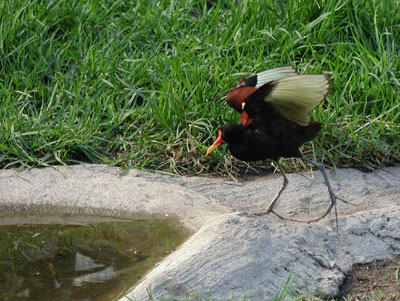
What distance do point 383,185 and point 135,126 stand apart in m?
1.77

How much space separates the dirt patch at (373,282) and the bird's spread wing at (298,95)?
0.89 metres

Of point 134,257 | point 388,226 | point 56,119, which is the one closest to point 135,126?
point 56,119

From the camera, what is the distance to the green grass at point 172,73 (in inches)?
195

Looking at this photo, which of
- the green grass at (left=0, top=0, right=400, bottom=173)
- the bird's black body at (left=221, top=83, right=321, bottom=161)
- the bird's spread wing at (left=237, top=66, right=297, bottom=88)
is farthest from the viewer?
the green grass at (left=0, top=0, right=400, bottom=173)

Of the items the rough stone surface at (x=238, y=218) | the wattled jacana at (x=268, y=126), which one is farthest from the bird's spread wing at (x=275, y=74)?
the rough stone surface at (x=238, y=218)

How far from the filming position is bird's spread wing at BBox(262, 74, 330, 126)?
146 inches

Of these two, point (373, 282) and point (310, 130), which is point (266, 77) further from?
point (373, 282)

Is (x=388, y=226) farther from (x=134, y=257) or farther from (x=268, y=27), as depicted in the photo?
(x=268, y=27)

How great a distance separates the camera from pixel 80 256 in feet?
12.3

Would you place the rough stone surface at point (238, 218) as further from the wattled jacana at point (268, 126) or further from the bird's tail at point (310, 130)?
the bird's tail at point (310, 130)

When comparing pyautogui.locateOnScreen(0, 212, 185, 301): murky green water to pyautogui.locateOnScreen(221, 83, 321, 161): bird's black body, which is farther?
pyautogui.locateOnScreen(221, 83, 321, 161): bird's black body

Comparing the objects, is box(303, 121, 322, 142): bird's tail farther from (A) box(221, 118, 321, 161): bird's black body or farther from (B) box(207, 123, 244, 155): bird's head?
(B) box(207, 123, 244, 155): bird's head

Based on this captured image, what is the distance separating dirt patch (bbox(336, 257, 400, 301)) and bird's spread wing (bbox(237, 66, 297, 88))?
1276 millimetres

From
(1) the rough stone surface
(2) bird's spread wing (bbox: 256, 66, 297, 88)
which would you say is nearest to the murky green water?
(1) the rough stone surface
